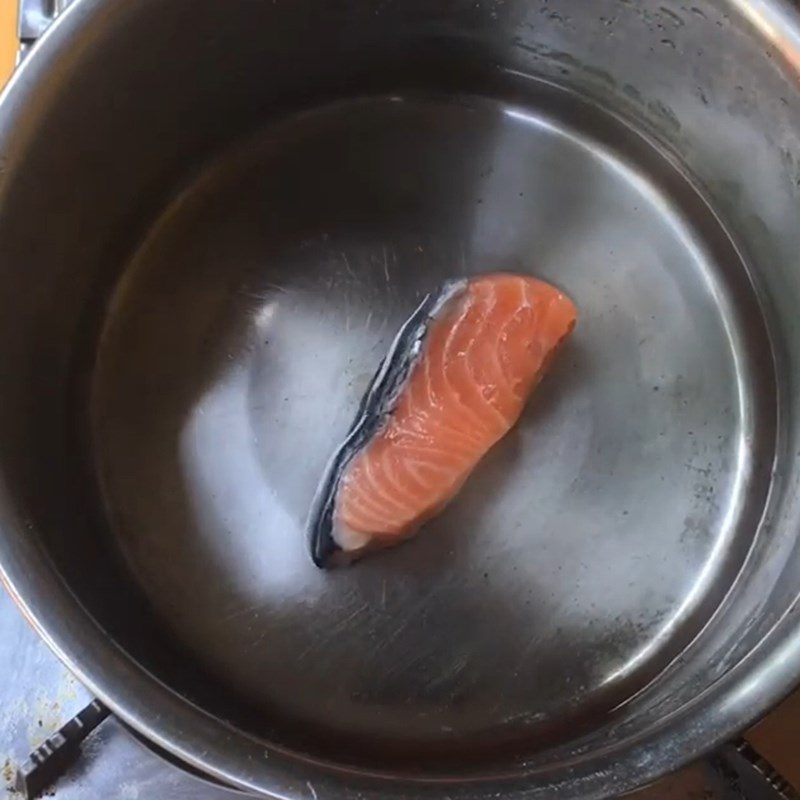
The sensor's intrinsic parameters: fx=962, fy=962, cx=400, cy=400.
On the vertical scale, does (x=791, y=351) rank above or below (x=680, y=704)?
above

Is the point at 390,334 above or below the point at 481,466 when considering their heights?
above

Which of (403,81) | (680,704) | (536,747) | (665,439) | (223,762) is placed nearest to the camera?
(223,762)

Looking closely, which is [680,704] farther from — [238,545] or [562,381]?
[238,545]

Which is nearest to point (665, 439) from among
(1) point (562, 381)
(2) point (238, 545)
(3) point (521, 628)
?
(1) point (562, 381)
